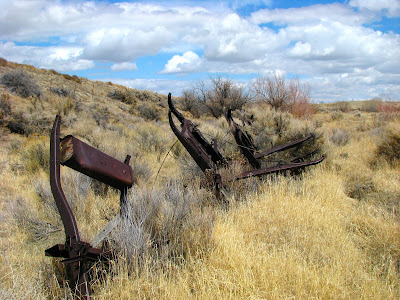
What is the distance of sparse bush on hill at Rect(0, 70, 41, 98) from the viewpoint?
1872 cm

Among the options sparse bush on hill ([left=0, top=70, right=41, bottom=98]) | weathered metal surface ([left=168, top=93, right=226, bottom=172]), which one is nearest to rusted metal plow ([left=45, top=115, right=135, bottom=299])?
weathered metal surface ([left=168, top=93, right=226, bottom=172])

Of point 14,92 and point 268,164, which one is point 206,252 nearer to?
point 268,164

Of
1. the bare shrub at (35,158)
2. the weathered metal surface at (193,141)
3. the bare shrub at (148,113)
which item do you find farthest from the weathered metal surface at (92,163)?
the bare shrub at (148,113)

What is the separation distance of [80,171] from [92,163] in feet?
0.42

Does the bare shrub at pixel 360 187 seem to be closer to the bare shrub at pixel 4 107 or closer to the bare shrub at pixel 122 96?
the bare shrub at pixel 4 107

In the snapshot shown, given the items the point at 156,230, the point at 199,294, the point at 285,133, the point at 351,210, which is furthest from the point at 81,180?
the point at 285,133

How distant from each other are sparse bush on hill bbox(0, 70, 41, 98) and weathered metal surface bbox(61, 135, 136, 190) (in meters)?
18.7

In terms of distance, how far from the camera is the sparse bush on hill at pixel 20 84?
18.7 meters

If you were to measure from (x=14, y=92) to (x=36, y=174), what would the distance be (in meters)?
14.2

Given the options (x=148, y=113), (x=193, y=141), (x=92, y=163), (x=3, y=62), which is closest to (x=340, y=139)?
(x=193, y=141)

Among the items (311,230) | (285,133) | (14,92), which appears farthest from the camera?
(14,92)

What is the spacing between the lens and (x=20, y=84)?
62.8 feet

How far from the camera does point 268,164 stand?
739cm

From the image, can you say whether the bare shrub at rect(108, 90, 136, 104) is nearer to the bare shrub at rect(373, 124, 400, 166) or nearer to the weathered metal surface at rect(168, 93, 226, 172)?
the bare shrub at rect(373, 124, 400, 166)
